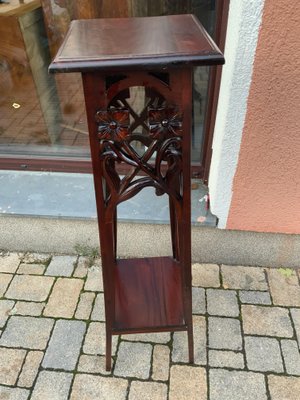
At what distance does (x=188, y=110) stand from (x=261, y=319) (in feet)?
4.30

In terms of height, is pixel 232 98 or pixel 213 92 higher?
pixel 232 98

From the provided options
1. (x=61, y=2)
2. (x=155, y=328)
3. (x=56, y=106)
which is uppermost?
(x=61, y=2)

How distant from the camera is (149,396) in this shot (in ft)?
5.32

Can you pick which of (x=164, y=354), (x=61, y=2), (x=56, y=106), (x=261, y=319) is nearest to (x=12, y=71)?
(x=56, y=106)

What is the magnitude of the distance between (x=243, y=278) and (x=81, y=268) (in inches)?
37.8

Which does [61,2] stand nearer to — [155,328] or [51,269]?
[51,269]

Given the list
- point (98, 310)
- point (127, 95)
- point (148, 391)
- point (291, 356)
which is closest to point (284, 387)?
point (291, 356)

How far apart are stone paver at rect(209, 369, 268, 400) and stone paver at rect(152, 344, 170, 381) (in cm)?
21

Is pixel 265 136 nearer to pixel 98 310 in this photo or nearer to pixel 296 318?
pixel 296 318

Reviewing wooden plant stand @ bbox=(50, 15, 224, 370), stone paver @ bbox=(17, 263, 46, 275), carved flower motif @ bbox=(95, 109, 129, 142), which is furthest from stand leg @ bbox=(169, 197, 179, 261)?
stone paver @ bbox=(17, 263, 46, 275)

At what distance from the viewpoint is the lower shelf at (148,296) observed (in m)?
1.58

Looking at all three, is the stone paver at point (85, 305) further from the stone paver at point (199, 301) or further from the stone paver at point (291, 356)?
the stone paver at point (291, 356)

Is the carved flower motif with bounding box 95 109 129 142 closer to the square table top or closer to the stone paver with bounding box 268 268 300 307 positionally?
the square table top

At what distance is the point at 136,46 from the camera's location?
102 centimetres
